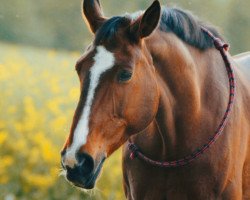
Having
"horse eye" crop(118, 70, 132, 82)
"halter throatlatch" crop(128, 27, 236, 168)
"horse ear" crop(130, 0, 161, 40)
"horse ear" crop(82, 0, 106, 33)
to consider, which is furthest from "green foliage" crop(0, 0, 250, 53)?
"horse eye" crop(118, 70, 132, 82)

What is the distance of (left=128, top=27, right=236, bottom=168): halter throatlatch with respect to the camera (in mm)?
3758

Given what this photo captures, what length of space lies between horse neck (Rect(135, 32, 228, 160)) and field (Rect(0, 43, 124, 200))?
1335 mm

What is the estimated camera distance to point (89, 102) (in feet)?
10.3

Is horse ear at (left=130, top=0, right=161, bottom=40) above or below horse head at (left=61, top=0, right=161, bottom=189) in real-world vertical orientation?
above

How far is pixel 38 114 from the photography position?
688 cm

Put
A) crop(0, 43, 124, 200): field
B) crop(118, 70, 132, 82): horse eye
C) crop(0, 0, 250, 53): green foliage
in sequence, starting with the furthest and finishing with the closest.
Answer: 1. crop(0, 0, 250, 53): green foliage
2. crop(0, 43, 124, 200): field
3. crop(118, 70, 132, 82): horse eye

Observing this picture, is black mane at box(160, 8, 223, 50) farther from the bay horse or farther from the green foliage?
the green foliage

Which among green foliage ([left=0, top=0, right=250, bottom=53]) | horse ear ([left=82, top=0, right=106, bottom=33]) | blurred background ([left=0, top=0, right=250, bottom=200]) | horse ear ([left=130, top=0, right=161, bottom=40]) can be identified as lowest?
green foliage ([left=0, top=0, right=250, bottom=53])

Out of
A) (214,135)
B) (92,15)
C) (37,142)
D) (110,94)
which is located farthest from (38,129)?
(110,94)

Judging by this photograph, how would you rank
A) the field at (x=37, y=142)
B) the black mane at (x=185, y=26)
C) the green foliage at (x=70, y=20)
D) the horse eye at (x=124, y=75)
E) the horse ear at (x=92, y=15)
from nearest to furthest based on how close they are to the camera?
the horse eye at (x=124, y=75) → the horse ear at (x=92, y=15) → the black mane at (x=185, y=26) → the field at (x=37, y=142) → the green foliage at (x=70, y=20)

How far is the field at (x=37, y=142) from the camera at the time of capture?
5941 millimetres

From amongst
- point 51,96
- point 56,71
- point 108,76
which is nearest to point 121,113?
point 108,76

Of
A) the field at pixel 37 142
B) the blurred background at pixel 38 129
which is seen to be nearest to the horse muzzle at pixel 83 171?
the blurred background at pixel 38 129

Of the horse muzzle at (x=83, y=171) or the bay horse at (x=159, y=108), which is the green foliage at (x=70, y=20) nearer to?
the bay horse at (x=159, y=108)
